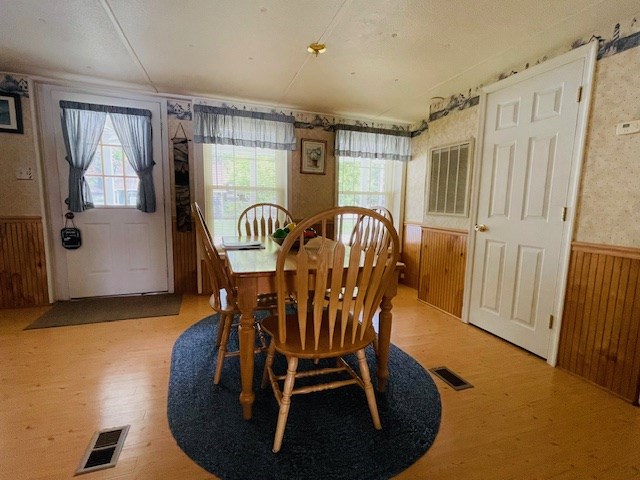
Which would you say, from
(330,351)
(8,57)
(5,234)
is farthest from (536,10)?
(5,234)

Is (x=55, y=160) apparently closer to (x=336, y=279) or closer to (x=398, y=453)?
(x=336, y=279)

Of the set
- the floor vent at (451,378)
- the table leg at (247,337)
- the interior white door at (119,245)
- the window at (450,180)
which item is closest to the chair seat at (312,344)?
the table leg at (247,337)

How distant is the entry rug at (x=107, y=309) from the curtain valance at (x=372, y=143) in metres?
2.58

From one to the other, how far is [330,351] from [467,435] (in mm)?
789

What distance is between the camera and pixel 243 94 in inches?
125

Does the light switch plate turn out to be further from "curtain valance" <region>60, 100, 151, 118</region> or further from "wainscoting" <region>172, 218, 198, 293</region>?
"curtain valance" <region>60, 100, 151, 118</region>

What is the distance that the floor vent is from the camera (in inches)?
70.9

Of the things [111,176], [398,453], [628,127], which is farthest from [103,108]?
[628,127]

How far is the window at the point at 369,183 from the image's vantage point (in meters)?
3.99

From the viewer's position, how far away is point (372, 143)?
3.87 metres

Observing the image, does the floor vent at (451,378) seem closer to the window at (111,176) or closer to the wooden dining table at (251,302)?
the wooden dining table at (251,302)

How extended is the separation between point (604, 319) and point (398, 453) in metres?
1.55

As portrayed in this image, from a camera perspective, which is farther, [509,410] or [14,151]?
[14,151]

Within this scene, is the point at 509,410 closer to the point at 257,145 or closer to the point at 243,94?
the point at 257,145
